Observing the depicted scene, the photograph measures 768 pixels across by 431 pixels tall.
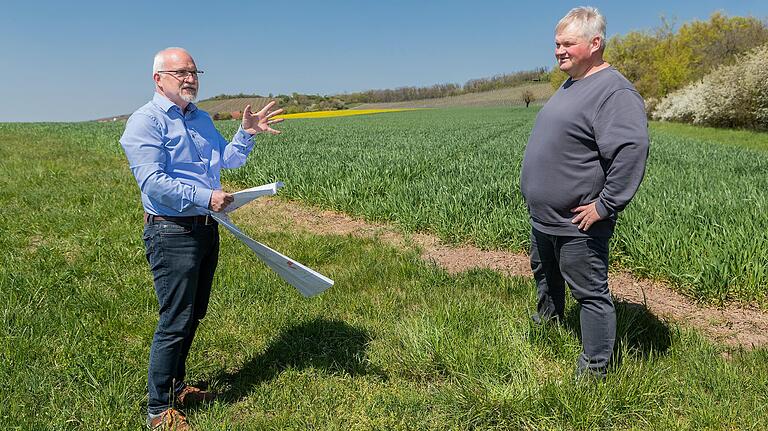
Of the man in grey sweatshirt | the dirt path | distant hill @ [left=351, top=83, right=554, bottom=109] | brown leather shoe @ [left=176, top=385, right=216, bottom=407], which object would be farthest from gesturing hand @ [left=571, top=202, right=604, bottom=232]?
distant hill @ [left=351, top=83, right=554, bottom=109]

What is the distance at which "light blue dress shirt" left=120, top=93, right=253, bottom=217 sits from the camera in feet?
7.37

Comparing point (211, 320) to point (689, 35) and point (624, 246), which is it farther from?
point (689, 35)

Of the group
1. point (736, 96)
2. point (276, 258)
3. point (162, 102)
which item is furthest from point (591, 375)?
point (736, 96)

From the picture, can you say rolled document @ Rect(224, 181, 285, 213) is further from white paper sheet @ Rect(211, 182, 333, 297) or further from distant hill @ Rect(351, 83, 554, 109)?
distant hill @ Rect(351, 83, 554, 109)

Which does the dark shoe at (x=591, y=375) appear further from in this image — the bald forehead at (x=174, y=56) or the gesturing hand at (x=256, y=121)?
the bald forehead at (x=174, y=56)

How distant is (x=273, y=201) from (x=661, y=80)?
51.5 metres

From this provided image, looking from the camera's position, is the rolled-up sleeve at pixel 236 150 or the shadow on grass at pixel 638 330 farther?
the shadow on grass at pixel 638 330

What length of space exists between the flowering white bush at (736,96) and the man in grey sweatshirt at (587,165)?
3099 cm

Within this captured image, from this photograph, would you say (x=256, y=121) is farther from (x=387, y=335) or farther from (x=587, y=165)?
(x=587, y=165)

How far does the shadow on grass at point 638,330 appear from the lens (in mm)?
3218

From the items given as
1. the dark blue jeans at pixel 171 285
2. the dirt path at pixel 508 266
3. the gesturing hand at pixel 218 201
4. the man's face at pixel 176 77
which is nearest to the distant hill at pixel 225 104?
the dirt path at pixel 508 266

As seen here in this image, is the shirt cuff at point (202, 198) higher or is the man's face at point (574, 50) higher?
the man's face at point (574, 50)

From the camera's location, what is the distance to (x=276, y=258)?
255cm

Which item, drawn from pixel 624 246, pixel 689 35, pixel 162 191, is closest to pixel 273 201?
pixel 624 246
